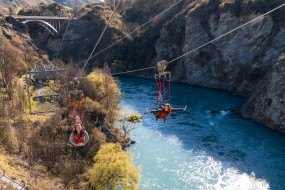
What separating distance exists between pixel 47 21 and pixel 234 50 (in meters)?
67.9

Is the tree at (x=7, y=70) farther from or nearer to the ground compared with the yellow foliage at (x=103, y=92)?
farther from the ground

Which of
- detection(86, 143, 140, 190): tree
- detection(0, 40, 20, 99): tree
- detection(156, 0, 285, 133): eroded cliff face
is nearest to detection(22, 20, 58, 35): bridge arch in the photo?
detection(156, 0, 285, 133): eroded cliff face

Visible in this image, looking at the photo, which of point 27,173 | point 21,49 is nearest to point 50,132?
point 27,173

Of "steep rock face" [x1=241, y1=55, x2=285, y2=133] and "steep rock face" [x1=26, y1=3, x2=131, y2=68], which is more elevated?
"steep rock face" [x1=26, y1=3, x2=131, y2=68]

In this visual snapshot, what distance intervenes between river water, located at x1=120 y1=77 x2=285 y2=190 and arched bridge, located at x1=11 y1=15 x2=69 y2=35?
190 feet

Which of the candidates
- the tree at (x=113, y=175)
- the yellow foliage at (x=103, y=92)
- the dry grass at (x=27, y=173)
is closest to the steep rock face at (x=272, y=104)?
the yellow foliage at (x=103, y=92)

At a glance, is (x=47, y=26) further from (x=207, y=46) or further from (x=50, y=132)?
(x=50, y=132)

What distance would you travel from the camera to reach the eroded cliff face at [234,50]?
59.8 m

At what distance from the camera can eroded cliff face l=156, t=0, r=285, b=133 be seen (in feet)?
196

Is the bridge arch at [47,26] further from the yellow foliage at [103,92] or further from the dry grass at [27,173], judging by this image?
the dry grass at [27,173]

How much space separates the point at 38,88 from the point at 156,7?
69390 millimetres

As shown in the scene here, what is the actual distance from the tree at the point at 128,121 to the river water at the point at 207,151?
1.17 m

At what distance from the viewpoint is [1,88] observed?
42.3m

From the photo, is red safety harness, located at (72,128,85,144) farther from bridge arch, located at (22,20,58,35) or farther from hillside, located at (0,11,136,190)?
bridge arch, located at (22,20,58,35)
